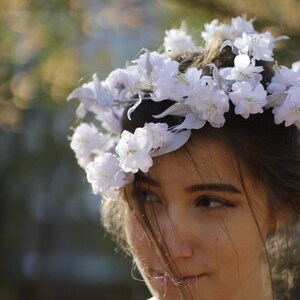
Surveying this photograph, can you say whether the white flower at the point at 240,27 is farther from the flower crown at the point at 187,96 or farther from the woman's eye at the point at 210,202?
the woman's eye at the point at 210,202

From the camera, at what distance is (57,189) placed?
8719 mm

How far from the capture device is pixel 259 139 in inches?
79.6

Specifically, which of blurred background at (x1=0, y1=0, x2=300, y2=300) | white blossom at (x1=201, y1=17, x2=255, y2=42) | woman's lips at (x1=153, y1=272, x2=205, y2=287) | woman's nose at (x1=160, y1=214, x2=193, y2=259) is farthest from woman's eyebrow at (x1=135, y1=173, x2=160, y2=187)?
blurred background at (x1=0, y1=0, x2=300, y2=300)

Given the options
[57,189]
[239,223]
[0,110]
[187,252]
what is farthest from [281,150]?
[57,189]

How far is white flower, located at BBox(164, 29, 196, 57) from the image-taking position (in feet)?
7.39

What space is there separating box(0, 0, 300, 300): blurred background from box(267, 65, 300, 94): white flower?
638 mm

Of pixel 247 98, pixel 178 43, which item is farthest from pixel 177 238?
pixel 178 43

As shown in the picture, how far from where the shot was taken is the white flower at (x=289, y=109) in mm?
1962

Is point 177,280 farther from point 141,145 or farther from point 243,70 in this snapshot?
point 243,70

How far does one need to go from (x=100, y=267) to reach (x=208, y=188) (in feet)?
25.9

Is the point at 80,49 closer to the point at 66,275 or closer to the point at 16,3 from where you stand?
the point at 16,3

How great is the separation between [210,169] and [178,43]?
0.51m

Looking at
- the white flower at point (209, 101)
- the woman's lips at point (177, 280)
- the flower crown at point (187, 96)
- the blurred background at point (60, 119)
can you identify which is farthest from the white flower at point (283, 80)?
the blurred background at point (60, 119)

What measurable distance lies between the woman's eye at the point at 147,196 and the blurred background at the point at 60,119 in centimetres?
90
